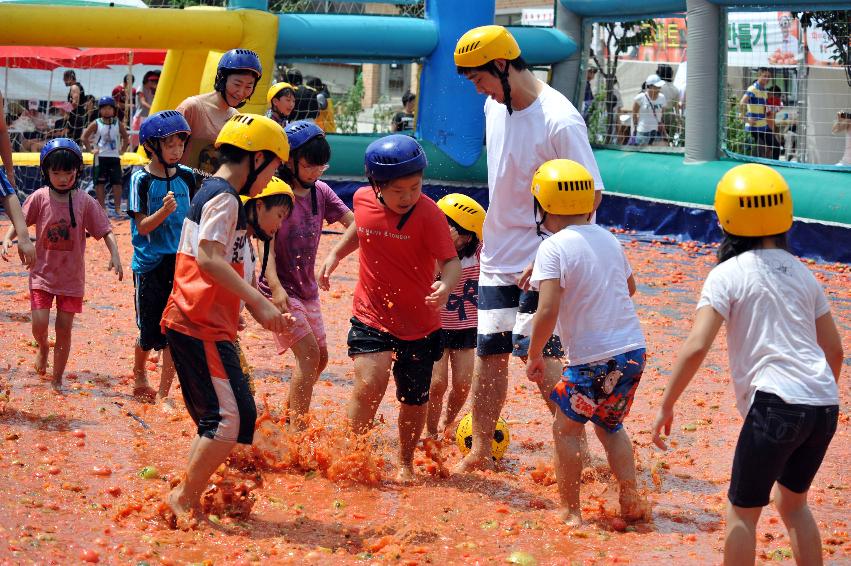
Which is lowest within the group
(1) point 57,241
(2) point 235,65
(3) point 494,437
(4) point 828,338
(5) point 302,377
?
(3) point 494,437

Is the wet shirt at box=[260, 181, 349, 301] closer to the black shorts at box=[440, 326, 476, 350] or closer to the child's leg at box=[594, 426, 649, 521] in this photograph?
the black shorts at box=[440, 326, 476, 350]

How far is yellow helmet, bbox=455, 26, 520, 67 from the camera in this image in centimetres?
548

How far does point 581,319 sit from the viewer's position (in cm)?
472

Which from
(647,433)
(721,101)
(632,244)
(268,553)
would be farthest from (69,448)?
(721,101)

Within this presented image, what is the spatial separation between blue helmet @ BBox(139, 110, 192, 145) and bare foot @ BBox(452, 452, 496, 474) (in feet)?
8.40

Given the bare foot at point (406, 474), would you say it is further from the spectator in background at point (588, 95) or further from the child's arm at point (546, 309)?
the spectator in background at point (588, 95)

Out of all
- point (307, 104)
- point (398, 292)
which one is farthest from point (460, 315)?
point (307, 104)

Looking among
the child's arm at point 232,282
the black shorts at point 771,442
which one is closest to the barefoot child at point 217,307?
the child's arm at point 232,282

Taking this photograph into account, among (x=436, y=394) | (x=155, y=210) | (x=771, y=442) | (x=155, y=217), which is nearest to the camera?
(x=771, y=442)

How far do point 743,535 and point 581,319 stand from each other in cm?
119

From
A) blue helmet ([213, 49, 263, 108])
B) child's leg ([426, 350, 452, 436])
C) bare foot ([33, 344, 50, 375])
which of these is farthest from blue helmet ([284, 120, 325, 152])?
bare foot ([33, 344, 50, 375])

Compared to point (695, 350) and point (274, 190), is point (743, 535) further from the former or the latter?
point (274, 190)

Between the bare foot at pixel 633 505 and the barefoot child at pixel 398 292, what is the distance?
Answer: 111cm

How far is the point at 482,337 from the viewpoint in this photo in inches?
222
